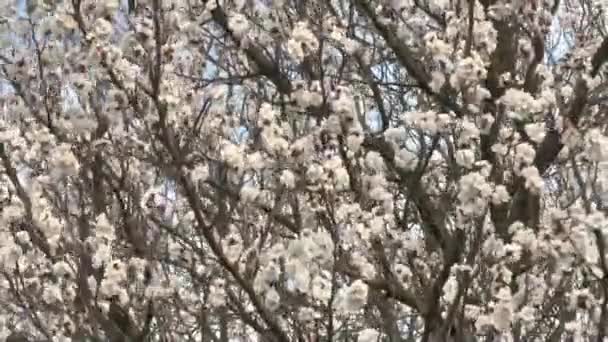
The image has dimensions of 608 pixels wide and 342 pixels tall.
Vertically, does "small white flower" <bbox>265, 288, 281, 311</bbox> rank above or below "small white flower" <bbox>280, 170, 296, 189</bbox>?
below

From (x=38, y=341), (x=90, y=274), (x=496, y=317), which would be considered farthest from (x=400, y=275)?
(x=38, y=341)

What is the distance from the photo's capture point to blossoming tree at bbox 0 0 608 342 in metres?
3.91

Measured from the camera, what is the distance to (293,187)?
12.4 ft

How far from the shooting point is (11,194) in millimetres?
4438

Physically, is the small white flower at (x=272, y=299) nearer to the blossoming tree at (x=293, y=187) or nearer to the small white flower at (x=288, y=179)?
the blossoming tree at (x=293, y=187)

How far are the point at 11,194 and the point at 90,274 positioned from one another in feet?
2.13

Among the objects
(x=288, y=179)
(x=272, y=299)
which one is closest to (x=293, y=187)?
(x=288, y=179)

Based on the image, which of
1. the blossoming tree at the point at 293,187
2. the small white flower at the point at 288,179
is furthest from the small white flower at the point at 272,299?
the small white flower at the point at 288,179

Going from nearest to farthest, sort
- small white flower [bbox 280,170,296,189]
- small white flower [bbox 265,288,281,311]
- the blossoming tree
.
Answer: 1. small white flower [bbox 280,170,296,189]
2. the blossoming tree
3. small white flower [bbox 265,288,281,311]

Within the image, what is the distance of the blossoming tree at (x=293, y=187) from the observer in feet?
12.8

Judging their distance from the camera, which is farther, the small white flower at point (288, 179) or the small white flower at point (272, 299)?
the small white flower at point (272, 299)

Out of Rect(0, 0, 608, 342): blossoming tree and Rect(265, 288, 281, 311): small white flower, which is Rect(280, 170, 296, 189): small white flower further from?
Rect(265, 288, 281, 311): small white flower

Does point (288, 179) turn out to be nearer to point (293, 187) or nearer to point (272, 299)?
point (293, 187)

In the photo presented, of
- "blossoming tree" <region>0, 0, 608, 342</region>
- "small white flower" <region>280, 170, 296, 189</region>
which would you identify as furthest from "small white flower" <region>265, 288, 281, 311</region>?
"small white flower" <region>280, 170, 296, 189</region>
